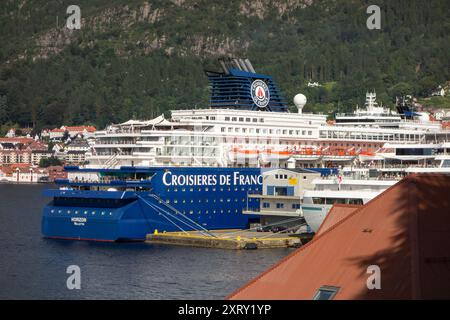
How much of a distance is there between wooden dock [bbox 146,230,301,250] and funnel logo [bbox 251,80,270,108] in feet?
49.8

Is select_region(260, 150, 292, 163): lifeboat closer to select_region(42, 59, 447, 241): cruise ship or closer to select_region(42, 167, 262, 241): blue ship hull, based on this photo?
select_region(42, 59, 447, 241): cruise ship

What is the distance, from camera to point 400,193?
84.3 feet

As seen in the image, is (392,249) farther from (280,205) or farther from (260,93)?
(260,93)

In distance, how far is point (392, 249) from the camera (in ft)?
83.7

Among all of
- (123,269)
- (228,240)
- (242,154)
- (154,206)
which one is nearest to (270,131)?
(242,154)

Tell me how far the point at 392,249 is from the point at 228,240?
37.2 metres

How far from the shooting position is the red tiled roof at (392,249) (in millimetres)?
25188

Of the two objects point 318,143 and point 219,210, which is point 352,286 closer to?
point 219,210

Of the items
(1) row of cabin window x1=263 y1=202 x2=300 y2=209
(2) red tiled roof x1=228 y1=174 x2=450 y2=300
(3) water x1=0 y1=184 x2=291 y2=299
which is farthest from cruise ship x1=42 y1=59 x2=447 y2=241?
(2) red tiled roof x1=228 y1=174 x2=450 y2=300

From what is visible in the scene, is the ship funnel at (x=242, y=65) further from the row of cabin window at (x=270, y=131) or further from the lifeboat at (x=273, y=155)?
the lifeboat at (x=273, y=155)

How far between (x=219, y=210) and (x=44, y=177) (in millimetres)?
125445

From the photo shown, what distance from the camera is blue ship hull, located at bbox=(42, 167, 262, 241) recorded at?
218 ft

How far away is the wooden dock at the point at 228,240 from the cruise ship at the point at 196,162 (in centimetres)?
184
